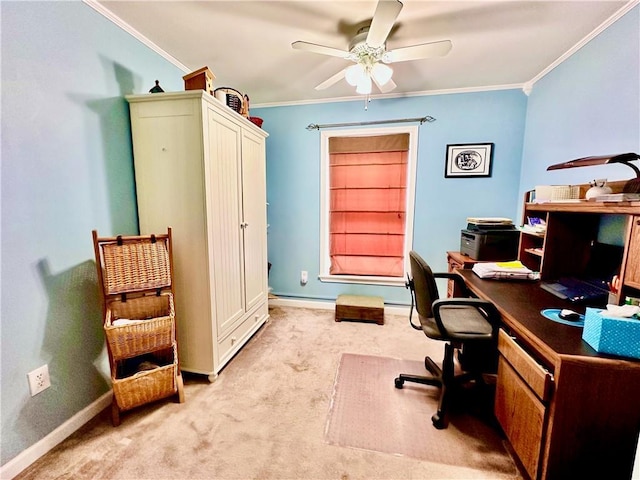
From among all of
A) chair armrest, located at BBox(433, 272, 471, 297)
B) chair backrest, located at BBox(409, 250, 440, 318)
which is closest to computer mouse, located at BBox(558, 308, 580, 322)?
chair backrest, located at BBox(409, 250, 440, 318)

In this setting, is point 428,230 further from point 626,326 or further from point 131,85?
point 131,85

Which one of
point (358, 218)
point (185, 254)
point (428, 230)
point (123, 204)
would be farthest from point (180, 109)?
point (428, 230)

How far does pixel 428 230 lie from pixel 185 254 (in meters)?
2.36

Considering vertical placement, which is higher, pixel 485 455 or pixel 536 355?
pixel 536 355

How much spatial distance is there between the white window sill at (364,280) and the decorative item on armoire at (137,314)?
1.82 metres

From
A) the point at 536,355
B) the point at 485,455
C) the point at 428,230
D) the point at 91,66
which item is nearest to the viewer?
the point at 536,355

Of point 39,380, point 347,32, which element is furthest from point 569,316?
point 39,380

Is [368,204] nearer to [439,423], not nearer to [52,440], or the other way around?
[439,423]

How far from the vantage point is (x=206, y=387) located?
183 cm

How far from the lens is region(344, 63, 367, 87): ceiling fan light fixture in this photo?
1.82m

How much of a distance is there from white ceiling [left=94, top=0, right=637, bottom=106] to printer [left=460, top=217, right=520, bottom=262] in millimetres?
1304

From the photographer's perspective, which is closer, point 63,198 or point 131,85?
point 63,198

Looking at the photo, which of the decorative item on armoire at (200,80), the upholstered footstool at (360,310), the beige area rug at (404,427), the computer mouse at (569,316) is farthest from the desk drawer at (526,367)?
the decorative item on armoire at (200,80)

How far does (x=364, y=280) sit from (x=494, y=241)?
4.45ft
